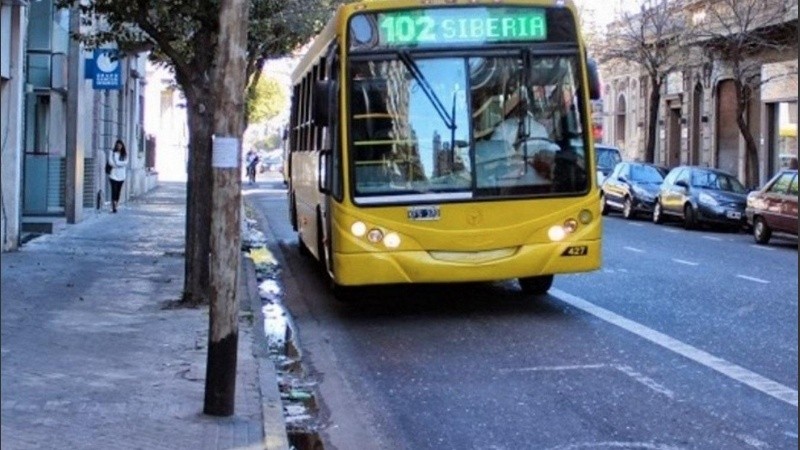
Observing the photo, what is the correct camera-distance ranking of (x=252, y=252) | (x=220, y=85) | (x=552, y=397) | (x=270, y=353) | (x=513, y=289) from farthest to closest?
(x=252, y=252), (x=513, y=289), (x=270, y=353), (x=552, y=397), (x=220, y=85)

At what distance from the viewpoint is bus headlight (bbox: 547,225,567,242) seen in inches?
486

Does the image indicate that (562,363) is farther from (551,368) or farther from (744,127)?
(744,127)

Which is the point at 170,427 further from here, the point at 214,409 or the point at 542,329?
the point at 542,329

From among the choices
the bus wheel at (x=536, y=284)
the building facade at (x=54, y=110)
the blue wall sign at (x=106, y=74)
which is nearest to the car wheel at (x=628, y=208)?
the building facade at (x=54, y=110)

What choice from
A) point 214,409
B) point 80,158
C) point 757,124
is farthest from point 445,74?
point 757,124

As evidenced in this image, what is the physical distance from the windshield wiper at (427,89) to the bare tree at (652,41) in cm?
2736

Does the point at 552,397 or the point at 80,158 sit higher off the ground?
the point at 80,158

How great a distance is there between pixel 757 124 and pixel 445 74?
28.7 meters

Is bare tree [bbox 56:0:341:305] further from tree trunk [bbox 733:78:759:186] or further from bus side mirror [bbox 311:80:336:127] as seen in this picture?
tree trunk [bbox 733:78:759:186]

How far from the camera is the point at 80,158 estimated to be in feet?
81.1

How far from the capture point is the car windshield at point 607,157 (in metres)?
39.1

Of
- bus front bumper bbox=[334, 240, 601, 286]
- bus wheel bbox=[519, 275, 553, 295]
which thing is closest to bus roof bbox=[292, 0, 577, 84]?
bus front bumper bbox=[334, 240, 601, 286]

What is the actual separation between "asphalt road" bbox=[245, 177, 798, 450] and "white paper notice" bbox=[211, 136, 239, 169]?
195 centimetres

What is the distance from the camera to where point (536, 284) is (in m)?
14.3
